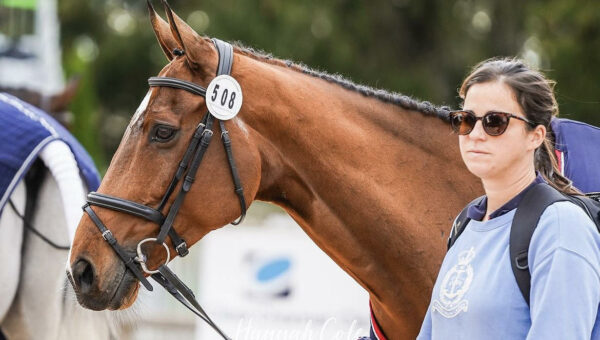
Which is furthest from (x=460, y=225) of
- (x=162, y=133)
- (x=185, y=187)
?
(x=162, y=133)

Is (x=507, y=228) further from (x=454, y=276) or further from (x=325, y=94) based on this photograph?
(x=325, y=94)

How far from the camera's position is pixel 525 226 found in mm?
1914

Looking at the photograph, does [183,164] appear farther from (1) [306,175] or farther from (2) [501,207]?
(2) [501,207]

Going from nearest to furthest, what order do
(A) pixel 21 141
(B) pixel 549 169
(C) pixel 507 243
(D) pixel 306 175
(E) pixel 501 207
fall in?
(C) pixel 507 243 → (E) pixel 501 207 → (B) pixel 549 169 → (D) pixel 306 175 → (A) pixel 21 141

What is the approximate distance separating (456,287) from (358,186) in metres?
0.95

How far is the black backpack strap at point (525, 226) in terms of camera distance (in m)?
1.87

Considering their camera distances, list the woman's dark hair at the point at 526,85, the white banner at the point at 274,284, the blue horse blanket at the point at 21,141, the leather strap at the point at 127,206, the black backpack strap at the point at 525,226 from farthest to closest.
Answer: the white banner at the point at 274,284 → the blue horse blanket at the point at 21,141 → the leather strap at the point at 127,206 → the woman's dark hair at the point at 526,85 → the black backpack strap at the point at 525,226

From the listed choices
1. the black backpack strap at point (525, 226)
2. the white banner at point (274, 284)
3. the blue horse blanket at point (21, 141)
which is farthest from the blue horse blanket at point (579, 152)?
the white banner at point (274, 284)

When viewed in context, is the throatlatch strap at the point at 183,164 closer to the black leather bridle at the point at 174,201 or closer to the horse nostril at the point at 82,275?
the black leather bridle at the point at 174,201

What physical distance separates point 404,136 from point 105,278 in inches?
45.5

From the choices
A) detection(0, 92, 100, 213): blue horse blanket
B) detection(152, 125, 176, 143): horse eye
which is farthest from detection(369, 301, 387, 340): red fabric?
detection(0, 92, 100, 213): blue horse blanket

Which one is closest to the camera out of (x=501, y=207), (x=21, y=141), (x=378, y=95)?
(x=501, y=207)

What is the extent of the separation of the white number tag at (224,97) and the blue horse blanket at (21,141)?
1599 mm

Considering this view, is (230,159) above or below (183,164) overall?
above
